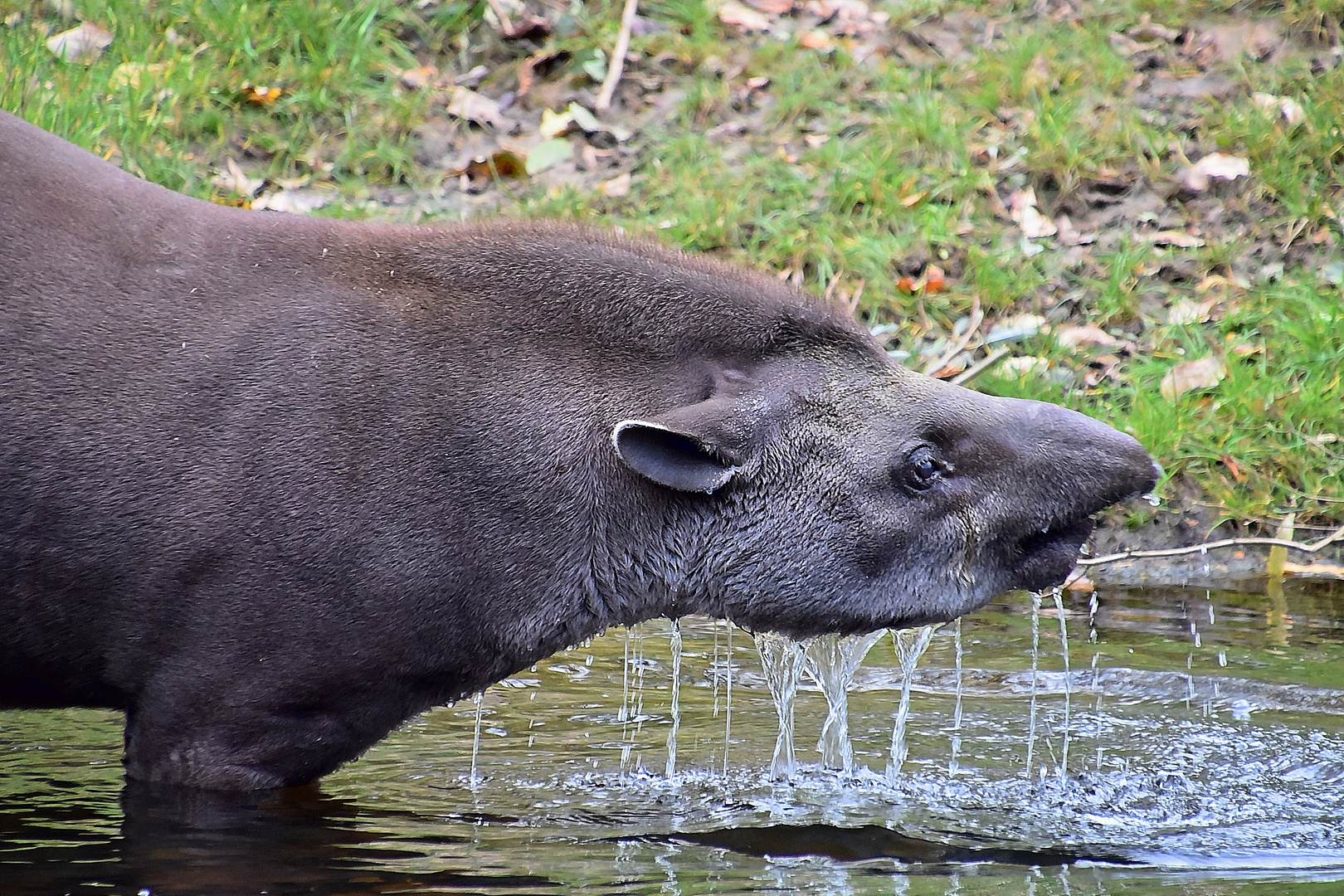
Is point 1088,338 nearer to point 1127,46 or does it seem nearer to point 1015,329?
point 1015,329

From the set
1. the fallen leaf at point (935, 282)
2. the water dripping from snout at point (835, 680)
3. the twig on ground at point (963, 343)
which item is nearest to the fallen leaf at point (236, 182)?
the fallen leaf at point (935, 282)

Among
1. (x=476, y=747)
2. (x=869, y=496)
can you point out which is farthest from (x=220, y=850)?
(x=869, y=496)

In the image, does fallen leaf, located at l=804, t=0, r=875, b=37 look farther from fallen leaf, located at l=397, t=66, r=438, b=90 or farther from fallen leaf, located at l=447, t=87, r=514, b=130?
fallen leaf, located at l=397, t=66, r=438, b=90

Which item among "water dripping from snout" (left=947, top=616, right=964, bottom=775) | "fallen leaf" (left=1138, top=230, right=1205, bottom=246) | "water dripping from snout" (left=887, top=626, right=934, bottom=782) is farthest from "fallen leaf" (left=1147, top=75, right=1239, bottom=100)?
"water dripping from snout" (left=887, top=626, right=934, bottom=782)

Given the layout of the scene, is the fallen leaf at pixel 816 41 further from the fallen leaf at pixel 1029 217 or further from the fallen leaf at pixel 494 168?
the fallen leaf at pixel 494 168

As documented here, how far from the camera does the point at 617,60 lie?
941 centimetres

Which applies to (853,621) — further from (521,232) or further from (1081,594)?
(1081,594)

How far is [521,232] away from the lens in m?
4.15

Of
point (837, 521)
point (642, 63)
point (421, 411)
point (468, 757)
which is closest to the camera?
point (421, 411)

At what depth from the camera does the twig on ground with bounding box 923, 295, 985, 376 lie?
7086mm

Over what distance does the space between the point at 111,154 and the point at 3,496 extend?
4.85 metres

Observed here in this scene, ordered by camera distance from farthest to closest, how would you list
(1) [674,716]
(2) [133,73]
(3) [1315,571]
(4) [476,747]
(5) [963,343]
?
(2) [133,73]
(5) [963,343]
(3) [1315,571]
(1) [674,716]
(4) [476,747]

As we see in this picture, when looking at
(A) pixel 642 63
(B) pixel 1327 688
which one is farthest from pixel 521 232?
(A) pixel 642 63

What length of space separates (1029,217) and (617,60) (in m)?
2.63
